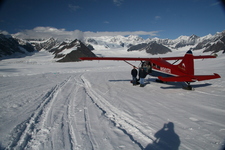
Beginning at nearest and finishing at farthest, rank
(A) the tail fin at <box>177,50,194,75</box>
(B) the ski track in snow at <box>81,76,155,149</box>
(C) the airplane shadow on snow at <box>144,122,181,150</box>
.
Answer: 1. (C) the airplane shadow on snow at <box>144,122,181,150</box>
2. (B) the ski track in snow at <box>81,76,155,149</box>
3. (A) the tail fin at <box>177,50,194,75</box>

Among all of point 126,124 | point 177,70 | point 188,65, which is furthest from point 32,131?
point 188,65

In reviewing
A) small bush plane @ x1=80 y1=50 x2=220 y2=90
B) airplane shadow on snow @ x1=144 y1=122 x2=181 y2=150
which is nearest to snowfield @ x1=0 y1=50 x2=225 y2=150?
airplane shadow on snow @ x1=144 y1=122 x2=181 y2=150

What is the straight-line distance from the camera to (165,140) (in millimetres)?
2898

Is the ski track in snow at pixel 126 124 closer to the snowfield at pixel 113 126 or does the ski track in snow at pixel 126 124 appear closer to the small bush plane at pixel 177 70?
the snowfield at pixel 113 126

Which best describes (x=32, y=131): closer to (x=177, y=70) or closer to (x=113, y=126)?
(x=113, y=126)

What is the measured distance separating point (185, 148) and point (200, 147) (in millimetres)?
322

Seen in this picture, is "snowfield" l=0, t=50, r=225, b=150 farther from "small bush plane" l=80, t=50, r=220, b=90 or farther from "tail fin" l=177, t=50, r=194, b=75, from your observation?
"tail fin" l=177, t=50, r=194, b=75

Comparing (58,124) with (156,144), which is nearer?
(156,144)

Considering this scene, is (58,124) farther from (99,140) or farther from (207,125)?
(207,125)

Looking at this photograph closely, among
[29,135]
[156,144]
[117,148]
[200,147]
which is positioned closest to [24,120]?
[29,135]

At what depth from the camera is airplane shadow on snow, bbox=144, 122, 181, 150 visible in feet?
8.77

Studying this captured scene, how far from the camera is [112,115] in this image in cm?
421

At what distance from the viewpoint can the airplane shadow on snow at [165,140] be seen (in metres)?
2.67

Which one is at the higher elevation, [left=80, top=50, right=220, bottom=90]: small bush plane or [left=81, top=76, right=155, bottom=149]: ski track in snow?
[left=80, top=50, right=220, bottom=90]: small bush plane
